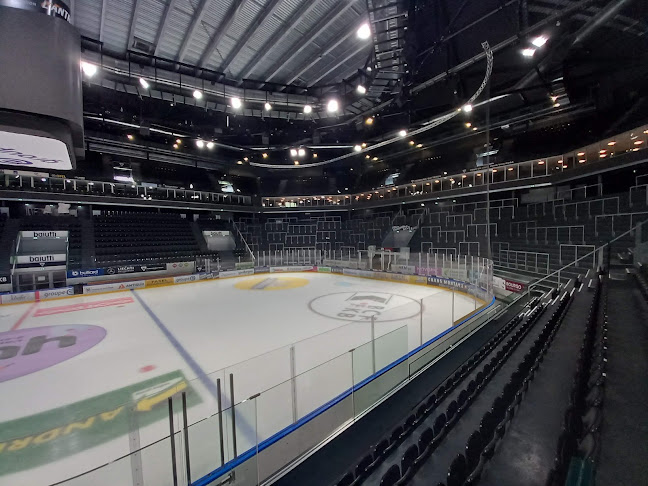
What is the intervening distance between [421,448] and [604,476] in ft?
3.93

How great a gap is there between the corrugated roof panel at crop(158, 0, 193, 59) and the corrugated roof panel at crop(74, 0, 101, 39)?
5.99 feet

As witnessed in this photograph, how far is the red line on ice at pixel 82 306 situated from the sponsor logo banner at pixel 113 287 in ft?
7.87

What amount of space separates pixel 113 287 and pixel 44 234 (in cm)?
674

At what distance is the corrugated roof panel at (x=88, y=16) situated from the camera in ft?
27.7

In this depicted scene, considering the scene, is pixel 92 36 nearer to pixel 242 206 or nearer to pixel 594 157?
pixel 242 206

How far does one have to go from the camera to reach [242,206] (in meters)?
26.1

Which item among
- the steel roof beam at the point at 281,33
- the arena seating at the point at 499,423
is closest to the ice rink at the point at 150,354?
the arena seating at the point at 499,423

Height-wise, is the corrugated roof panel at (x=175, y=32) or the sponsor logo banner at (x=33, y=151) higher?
the corrugated roof panel at (x=175, y=32)

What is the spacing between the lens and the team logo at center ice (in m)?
8.97

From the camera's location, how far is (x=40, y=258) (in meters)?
14.5

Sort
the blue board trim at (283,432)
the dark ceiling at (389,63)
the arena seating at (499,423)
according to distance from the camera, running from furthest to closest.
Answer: the dark ceiling at (389,63)
the blue board trim at (283,432)
the arena seating at (499,423)

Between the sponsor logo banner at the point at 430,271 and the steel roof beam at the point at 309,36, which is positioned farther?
the sponsor logo banner at the point at 430,271

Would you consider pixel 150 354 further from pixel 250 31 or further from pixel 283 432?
pixel 250 31

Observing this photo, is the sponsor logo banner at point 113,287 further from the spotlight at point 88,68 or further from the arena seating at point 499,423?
the arena seating at point 499,423
